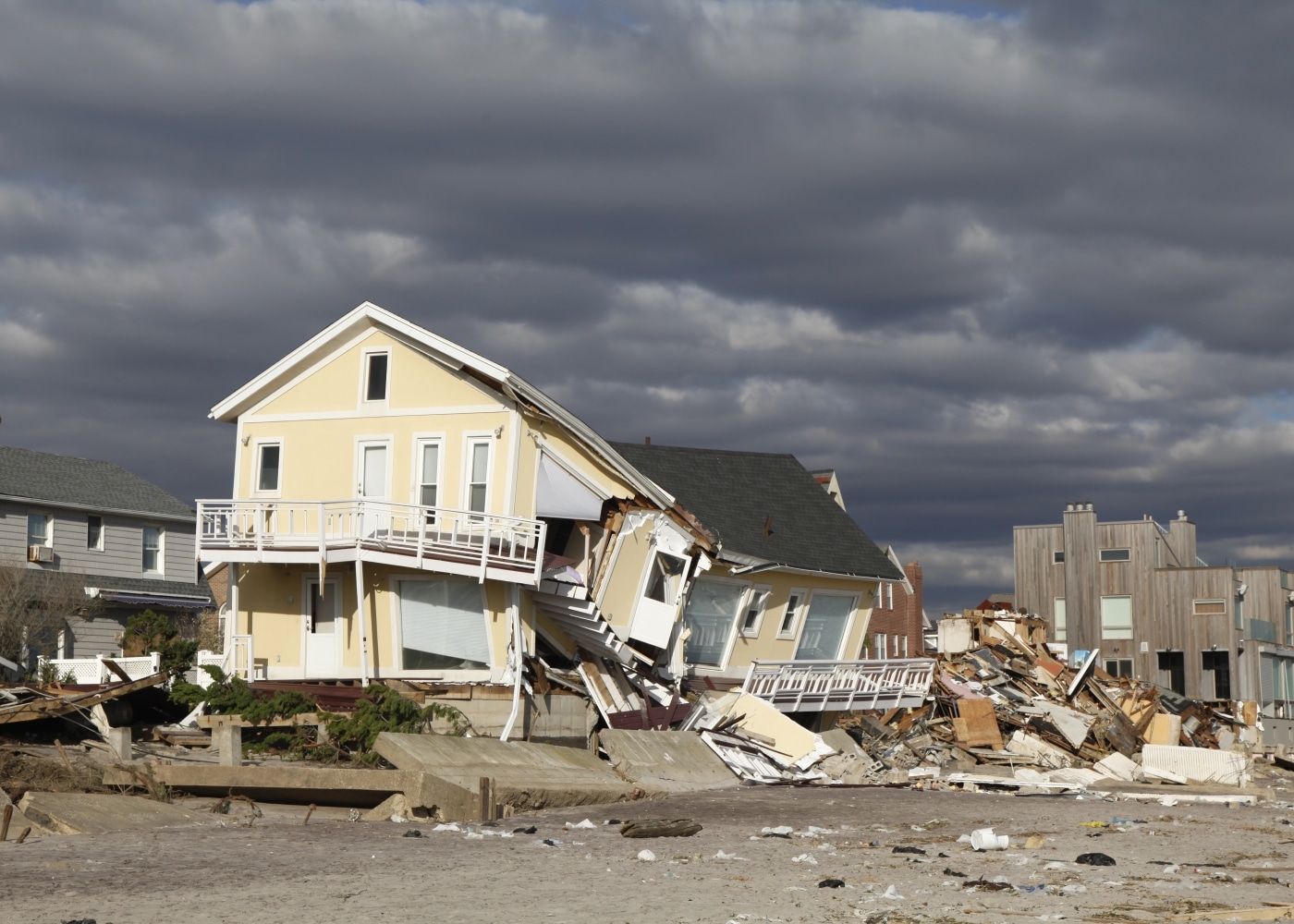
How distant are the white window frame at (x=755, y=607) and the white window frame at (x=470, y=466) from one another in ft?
27.5

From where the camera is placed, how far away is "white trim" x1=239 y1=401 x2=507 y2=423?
1136 inches

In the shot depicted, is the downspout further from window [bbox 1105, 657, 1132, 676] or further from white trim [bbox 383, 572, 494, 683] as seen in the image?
window [bbox 1105, 657, 1132, 676]

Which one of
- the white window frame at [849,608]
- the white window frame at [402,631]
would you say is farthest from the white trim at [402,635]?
the white window frame at [849,608]

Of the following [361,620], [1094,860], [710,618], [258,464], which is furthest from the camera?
[710,618]

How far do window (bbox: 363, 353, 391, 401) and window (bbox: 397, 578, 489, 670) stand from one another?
3.94 meters

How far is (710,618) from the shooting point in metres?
33.8

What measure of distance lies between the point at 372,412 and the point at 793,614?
12272mm

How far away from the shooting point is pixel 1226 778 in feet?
97.6

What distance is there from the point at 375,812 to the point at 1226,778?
59.4ft

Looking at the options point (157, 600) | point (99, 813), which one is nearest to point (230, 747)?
point (99, 813)

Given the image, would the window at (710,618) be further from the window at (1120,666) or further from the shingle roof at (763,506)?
the window at (1120,666)

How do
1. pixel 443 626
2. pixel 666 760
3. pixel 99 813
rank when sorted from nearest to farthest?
pixel 99 813, pixel 666 760, pixel 443 626

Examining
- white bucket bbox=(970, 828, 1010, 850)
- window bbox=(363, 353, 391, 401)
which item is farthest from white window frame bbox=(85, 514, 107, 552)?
white bucket bbox=(970, 828, 1010, 850)

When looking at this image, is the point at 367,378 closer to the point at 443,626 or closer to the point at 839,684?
the point at 443,626
